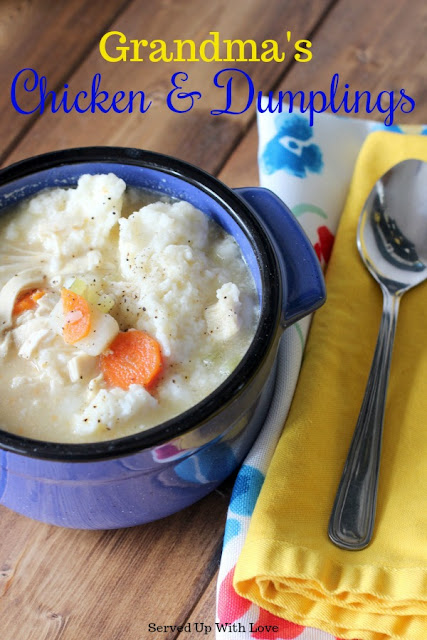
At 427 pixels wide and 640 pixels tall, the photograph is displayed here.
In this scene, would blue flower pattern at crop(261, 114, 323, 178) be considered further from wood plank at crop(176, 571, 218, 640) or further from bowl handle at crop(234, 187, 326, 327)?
wood plank at crop(176, 571, 218, 640)

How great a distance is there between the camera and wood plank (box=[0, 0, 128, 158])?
1.97 m

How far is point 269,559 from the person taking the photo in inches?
47.9

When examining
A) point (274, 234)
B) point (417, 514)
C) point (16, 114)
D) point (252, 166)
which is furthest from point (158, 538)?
point (16, 114)

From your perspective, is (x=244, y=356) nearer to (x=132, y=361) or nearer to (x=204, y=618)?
(x=132, y=361)

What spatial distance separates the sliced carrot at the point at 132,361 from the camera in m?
1.22

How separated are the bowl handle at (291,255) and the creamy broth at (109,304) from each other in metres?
0.07

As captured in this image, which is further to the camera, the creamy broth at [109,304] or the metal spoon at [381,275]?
the metal spoon at [381,275]

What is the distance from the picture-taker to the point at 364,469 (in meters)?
1.33

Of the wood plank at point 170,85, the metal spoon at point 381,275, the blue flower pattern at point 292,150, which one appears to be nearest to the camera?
the metal spoon at point 381,275

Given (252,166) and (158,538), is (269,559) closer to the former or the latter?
(158,538)

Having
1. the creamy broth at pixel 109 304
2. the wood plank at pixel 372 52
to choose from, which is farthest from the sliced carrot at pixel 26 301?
the wood plank at pixel 372 52

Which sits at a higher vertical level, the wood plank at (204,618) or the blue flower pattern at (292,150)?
the blue flower pattern at (292,150)

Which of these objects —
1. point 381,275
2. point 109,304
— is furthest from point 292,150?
point 109,304

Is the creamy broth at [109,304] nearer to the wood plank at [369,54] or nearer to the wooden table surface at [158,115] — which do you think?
the wooden table surface at [158,115]
